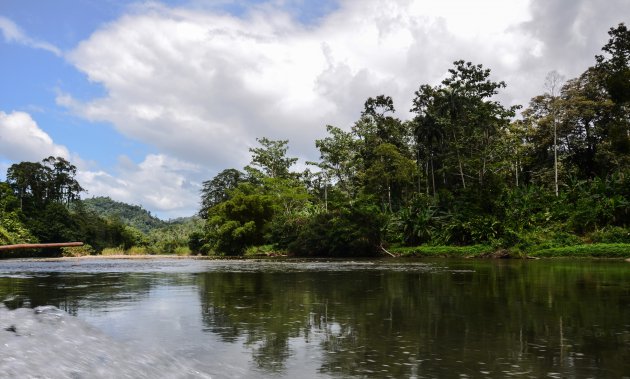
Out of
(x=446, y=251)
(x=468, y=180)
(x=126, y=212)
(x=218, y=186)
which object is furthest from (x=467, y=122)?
(x=126, y=212)

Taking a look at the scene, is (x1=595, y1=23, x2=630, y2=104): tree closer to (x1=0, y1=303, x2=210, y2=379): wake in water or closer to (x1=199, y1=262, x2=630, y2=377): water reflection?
(x1=199, y1=262, x2=630, y2=377): water reflection

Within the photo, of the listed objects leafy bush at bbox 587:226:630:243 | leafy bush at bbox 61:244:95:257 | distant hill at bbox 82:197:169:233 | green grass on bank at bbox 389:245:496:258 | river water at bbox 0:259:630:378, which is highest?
distant hill at bbox 82:197:169:233

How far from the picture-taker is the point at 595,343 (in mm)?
6691

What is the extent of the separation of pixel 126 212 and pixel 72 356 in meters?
133

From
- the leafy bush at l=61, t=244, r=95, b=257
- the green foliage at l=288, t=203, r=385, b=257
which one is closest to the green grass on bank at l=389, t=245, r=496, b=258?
the green foliage at l=288, t=203, r=385, b=257

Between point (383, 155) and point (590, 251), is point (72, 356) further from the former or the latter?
point (383, 155)

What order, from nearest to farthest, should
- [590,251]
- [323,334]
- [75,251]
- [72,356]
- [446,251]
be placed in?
[72,356] < [323,334] < [590,251] < [446,251] < [75,251]

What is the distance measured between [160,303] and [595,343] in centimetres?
858

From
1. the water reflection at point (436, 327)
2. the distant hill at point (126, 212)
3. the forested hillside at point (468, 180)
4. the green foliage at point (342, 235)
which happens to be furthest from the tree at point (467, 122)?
the distant hill at point (126, 212)

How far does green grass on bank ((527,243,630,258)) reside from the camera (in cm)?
3006

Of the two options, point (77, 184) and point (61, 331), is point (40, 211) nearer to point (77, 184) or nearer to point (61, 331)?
point (77, 184)

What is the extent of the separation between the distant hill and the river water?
4395 inches

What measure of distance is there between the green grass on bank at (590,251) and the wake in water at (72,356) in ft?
98.7

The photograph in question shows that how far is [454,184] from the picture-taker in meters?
56.4
